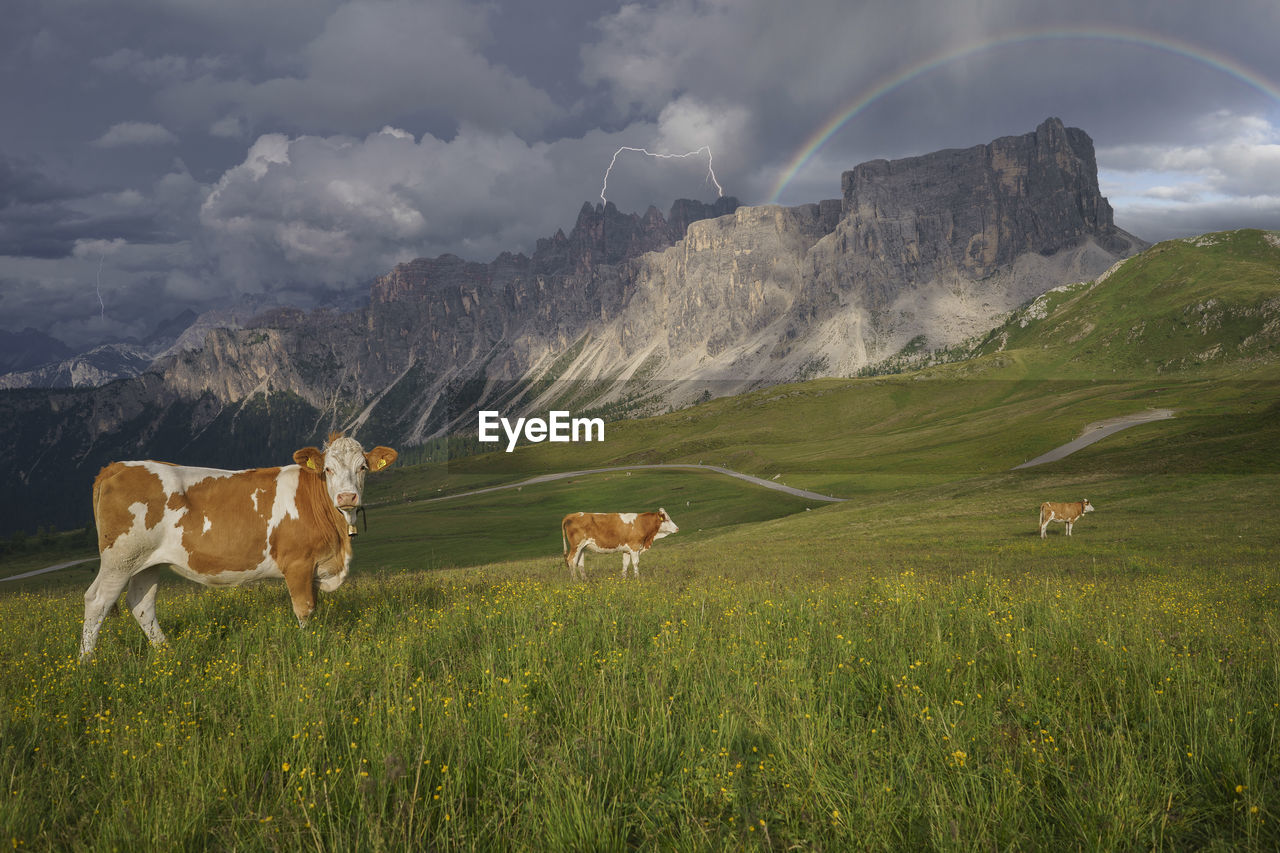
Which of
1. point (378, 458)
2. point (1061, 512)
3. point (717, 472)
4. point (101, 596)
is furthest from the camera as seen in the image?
point (717, 472)

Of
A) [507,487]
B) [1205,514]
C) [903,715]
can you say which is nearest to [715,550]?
[1205,514]

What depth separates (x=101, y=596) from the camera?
32.7 ft

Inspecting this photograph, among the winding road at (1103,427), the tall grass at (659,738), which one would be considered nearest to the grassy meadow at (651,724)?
the tall grass at (659,738)

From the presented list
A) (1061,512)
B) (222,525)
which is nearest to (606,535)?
(222,525)

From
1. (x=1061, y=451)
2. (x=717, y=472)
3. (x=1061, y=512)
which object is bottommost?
(x=717, y=472)

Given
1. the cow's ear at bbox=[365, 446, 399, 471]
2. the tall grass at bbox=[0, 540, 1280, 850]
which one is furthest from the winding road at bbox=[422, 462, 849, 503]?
the tall grass at bbox=[0, 540, 1280, 850]

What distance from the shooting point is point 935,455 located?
101312 mm

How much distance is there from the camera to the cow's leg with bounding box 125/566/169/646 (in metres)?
10.2

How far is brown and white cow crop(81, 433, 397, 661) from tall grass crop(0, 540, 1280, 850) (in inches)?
60.4

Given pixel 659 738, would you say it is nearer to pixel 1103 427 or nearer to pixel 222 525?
pixel 222 525

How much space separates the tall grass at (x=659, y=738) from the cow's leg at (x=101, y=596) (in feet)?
1.65

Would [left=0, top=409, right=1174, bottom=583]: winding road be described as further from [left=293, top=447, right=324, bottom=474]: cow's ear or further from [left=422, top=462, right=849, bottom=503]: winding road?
[left=293, top=447, right=324, bottom=474]: cow's ear

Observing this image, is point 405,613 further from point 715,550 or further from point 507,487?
point 507,487

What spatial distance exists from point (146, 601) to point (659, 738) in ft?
32.9
